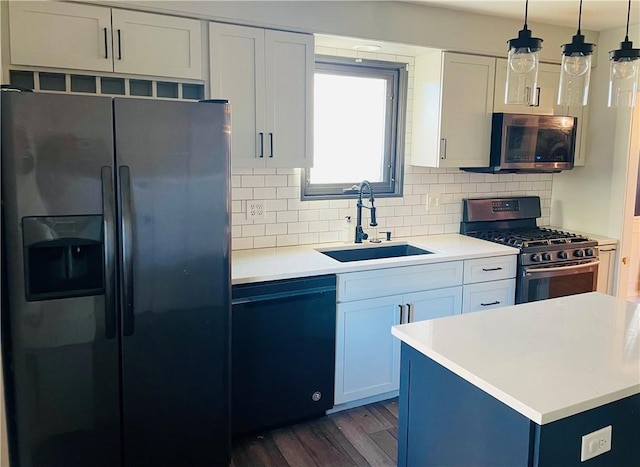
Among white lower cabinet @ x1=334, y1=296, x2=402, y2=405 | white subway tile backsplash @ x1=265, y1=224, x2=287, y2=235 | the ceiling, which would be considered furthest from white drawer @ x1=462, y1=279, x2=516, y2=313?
the ceiling

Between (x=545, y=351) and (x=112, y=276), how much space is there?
63.7 inches

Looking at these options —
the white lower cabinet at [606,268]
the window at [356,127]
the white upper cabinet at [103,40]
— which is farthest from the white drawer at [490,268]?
the white upper cabinet at [103,40]

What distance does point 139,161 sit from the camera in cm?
201

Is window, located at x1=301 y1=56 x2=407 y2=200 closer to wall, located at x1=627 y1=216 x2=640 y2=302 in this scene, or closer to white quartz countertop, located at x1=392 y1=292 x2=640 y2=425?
white quartz countertop, located at x1=392 y1=292 x2=640 y2=425

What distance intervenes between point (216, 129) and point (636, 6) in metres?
2.87

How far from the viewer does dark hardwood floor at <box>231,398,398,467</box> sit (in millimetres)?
2506

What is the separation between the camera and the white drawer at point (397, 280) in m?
2.79

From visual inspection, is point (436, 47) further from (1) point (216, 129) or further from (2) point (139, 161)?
(2) point (139, 161)

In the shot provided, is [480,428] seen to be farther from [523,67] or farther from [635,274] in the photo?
[635,274]

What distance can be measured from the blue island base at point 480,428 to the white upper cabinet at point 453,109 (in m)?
1.91

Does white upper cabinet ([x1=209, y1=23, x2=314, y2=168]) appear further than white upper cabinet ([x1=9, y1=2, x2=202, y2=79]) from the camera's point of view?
Yes

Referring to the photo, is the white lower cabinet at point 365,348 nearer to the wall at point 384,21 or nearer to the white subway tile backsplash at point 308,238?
the white subway tile backsplash at point 308,238

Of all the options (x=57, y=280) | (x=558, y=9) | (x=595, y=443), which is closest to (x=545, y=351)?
(x=595, y=443)

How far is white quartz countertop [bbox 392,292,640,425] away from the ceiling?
1.91 meters
